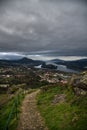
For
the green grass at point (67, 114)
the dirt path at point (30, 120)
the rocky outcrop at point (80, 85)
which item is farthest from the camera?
the rocky outcrop at point (80, 85)

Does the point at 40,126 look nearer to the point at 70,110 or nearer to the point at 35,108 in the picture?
the point at 70,110

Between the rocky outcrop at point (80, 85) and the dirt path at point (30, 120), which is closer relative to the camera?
the dirt path at point (30, 120)

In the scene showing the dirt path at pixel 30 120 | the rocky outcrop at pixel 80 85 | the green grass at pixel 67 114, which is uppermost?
the rocky outcrop at pixel 80 85

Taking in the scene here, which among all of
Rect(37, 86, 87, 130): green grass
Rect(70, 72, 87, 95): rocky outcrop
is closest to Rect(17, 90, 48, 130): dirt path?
Rect(37, 86, 87, 130): green grass

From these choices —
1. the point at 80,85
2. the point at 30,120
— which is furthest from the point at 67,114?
the point at 80,85

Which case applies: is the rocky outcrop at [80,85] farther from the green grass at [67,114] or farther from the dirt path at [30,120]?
the dirt path at [30,120]

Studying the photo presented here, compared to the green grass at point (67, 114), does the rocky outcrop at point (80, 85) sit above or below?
above

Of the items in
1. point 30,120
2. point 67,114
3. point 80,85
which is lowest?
point 30,120

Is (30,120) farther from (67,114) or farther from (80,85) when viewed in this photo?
(80,85)

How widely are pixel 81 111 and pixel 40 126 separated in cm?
555

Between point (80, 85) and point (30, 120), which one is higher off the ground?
point (80, 85)

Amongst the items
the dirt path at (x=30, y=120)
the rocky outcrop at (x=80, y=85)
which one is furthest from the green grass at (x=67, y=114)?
the rocky outcrop at (x=80, y=85)

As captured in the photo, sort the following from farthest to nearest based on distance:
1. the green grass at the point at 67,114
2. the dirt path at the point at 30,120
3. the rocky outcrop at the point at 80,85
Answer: the rocky outcrop at the point at 80,85, the dirt path at the point at 30,120, the green grass at the point at 67,114

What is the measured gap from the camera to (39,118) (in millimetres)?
30391
